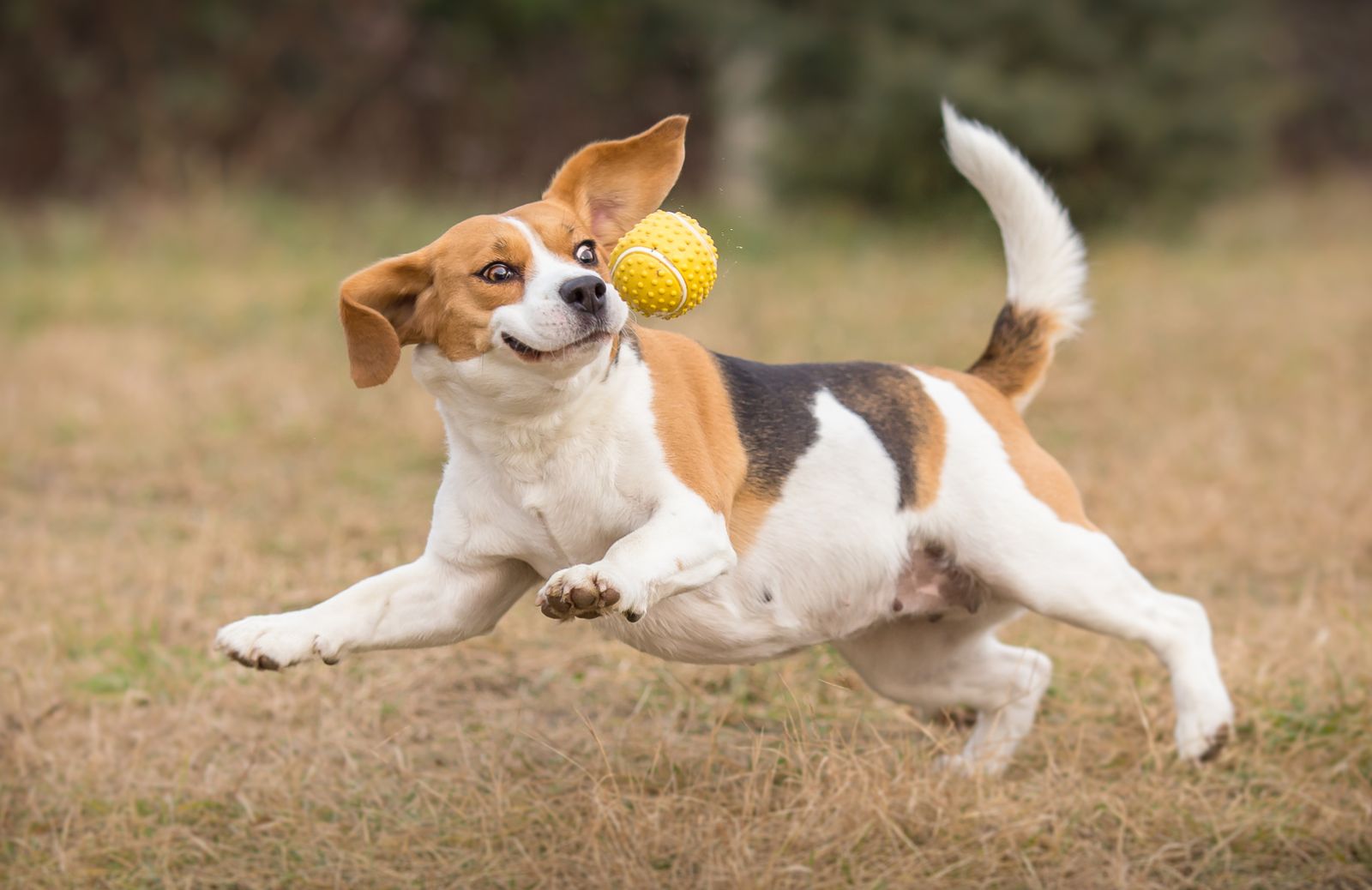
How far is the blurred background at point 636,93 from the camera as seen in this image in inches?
574

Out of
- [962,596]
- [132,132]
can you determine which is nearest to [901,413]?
[962,596]

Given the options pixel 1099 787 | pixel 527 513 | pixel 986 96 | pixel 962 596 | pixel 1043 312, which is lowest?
pixel 1099 787

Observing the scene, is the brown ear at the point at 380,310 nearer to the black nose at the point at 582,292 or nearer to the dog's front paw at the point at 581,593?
the black nose at the point at 582,292

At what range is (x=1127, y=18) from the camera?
1502 cm

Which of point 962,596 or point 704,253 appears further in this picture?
point 962,596

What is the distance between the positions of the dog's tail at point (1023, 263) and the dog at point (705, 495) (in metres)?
0.01

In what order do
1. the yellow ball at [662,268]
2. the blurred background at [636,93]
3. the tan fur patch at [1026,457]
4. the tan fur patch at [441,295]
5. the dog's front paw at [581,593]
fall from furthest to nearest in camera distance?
1. the blurred background at [636,93]
2. the tan fur patch at [1026,457]
3. the yellow ball at [662,268]
4. the tan fur patch at [441,295]
5. the dog's front paw at [581,593]

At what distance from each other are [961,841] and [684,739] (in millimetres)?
901

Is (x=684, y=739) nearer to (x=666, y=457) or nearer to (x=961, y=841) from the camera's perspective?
(x=961, y=841)

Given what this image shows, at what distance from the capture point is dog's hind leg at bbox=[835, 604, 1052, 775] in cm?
439

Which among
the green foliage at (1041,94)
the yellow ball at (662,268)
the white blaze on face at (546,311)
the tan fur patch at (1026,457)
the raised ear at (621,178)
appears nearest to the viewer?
the white blaze on face at (546,311)

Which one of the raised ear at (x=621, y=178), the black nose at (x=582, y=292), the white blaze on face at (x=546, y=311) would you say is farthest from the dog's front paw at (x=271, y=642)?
the raised ear at (x=621, y=178)

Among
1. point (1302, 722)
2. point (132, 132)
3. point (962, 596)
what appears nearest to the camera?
point (962, 596)

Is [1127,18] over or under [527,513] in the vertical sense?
over
